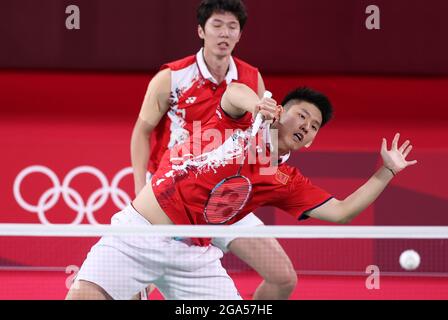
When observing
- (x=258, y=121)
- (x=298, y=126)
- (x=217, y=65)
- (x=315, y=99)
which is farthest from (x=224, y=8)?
(x=258, y=121)

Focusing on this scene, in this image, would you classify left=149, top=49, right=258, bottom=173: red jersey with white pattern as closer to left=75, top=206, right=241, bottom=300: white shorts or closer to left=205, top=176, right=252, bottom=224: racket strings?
left=205, top=176, right=252, bottom=224: racket strings

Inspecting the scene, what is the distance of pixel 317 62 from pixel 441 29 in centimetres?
92

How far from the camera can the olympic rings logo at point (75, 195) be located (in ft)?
22.0

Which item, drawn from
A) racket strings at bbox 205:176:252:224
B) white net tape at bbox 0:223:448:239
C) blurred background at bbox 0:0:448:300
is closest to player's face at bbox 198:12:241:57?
racket strings at bbox 205:176:252:224

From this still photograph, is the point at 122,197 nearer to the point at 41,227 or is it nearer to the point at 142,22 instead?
the point at 142,22

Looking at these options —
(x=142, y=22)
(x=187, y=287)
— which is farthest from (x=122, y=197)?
(x=187, y=287)

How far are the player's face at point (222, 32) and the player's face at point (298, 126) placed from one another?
3.36ft

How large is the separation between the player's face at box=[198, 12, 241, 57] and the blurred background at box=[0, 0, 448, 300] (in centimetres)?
171

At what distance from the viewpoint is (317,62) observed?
721 centimetres

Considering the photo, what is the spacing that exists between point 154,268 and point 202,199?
364 mm

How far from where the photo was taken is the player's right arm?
17.7 feet

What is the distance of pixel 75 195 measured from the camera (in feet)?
22.1

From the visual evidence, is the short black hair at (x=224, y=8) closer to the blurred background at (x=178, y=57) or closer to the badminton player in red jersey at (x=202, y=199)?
the badminton player in red jersey at (x=202, y=199)

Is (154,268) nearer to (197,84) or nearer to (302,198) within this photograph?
(302,198)
